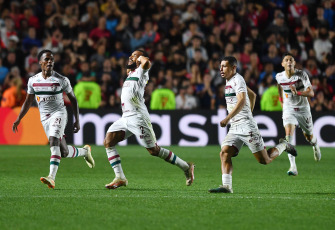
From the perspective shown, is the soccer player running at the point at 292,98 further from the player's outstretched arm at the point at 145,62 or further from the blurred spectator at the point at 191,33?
the blurred spectator at the point at 191,33

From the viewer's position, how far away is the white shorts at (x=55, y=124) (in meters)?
10.5

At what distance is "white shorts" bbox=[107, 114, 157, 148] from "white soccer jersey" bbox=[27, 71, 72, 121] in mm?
1077

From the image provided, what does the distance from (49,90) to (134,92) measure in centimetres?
136

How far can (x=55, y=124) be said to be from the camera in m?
10.5

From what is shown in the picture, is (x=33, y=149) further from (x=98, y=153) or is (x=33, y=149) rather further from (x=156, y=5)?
(x=156, y=5)

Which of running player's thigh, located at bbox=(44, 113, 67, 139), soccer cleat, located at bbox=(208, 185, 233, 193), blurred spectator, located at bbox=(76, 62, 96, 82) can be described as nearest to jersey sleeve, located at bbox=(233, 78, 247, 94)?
soccer cleat, located at bbox=(208, 185, 233, 193)

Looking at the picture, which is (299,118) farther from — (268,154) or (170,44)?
(170,44)

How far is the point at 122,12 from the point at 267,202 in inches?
596

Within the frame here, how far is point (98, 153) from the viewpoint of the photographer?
1717 centimetres

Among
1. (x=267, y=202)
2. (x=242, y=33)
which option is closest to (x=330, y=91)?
(x=242, y=33)

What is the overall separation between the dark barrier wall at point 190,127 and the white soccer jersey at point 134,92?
9.20 metres

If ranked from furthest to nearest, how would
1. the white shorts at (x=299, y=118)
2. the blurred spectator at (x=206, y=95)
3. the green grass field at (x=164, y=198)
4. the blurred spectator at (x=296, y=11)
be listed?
the blurred spectator at (x=296, y=11)
the blurred spectator at (x=206, y=95)
the white shorts at (x=299, y=118)
the green grass field at (x=164, y=198)

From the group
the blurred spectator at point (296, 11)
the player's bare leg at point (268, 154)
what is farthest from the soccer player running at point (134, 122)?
the blurred spectator at point (296, 11)

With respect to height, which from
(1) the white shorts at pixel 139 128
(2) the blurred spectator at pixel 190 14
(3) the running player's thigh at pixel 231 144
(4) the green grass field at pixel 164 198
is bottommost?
(4) the green grass field at pixel 164 198
